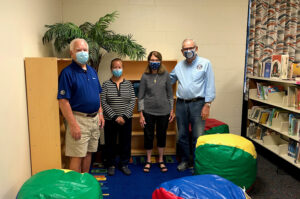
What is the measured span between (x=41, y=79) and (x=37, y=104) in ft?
0.73

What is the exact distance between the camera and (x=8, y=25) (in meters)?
1.76

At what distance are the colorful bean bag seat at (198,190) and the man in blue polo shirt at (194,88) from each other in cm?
103

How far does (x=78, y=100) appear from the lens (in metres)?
2.10

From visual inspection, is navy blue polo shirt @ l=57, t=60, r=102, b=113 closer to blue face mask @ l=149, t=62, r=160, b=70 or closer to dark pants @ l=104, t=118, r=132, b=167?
dark pants @ l=104, t=118, r=132, b=167

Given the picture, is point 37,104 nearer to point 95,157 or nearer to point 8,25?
point 8,25

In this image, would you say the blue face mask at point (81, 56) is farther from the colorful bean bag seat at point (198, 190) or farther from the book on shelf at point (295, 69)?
the book on shelf at point (295, 69)

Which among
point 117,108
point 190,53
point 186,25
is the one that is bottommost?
point 117,108

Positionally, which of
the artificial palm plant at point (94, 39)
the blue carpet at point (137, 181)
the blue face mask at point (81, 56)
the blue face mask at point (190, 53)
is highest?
the artificial palm plant at point (94, 39)

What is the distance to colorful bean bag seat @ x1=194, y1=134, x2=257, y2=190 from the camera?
223 centimetres

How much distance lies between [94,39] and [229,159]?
2.05m

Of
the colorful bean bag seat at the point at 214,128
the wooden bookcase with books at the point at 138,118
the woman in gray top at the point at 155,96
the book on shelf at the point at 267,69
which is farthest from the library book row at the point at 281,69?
the woman in gray top at the point at 155,96

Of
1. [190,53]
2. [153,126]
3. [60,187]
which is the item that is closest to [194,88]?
[190,53]

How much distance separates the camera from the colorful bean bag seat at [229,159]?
2.23 meters

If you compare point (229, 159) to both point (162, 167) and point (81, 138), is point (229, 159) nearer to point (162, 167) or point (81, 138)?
point (162, 167)
